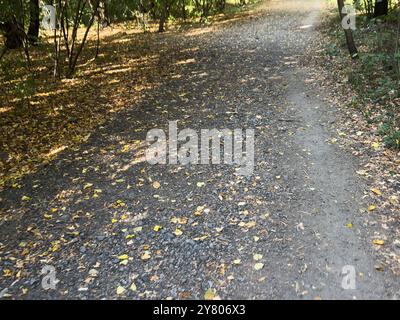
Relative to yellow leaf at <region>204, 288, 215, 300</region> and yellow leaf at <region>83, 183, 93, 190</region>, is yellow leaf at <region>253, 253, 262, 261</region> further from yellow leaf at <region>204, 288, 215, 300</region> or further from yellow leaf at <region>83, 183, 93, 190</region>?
yellow leaf at <region>83, 183, 93, 190</region>

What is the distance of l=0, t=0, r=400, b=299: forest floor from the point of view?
4.17 m

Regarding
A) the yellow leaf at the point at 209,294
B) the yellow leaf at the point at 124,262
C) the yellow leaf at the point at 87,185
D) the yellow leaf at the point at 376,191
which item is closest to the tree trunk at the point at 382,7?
the yellow leaf at the point at 376,191

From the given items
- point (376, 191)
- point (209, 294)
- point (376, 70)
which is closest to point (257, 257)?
point (209, 294)

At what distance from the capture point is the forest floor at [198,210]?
417cm

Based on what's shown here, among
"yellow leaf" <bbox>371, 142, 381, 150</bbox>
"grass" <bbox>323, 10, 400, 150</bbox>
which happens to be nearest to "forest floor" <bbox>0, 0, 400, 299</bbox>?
"yellow leaf" <bbox>371, 142, 381, 150</bbox>

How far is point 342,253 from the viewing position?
432 centimetres

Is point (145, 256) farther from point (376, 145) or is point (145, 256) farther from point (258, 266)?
point (376, 145)

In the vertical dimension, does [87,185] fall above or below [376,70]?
below

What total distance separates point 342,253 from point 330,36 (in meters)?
11.1

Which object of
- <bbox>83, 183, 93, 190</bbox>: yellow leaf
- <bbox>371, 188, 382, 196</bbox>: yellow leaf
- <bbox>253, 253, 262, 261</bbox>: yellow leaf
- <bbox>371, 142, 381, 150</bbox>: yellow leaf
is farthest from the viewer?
<bbox>371, 142, 381, 150</bbox>: yellow leaf

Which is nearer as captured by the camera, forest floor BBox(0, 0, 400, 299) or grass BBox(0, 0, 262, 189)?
forest floor BBox(0, 0, 400, 299)

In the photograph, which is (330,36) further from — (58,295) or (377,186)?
(58,295)

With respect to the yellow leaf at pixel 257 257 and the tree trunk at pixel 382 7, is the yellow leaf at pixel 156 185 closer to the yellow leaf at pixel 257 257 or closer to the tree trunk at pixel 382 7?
the yellow leaf at pixel 257 257

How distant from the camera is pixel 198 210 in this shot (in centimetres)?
532
